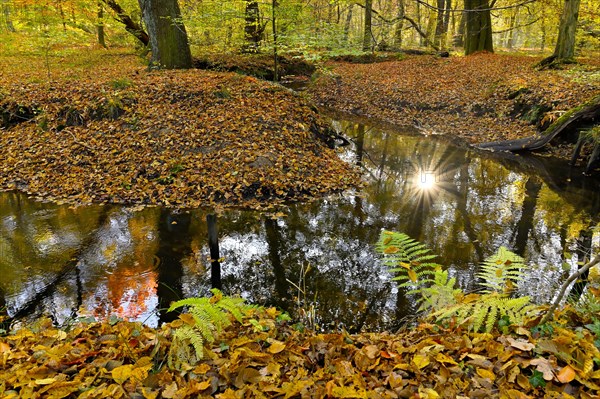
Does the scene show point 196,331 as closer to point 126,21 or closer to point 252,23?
point 252,23

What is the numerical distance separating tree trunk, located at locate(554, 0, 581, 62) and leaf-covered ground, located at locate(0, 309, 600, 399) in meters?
16.0

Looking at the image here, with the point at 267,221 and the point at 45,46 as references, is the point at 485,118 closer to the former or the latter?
the point at 267,221

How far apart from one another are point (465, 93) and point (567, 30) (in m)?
4.27

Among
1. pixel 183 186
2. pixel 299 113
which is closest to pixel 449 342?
pixel 183 186

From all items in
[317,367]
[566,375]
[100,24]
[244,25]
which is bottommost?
[317,367]

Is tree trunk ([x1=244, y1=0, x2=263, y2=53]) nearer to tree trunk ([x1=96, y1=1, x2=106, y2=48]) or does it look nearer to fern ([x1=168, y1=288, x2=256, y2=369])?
tree trunk ([x1=96, y1=1, x2=106, y2=48])

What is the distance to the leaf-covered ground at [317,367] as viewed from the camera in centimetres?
236

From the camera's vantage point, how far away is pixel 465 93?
16141 mm

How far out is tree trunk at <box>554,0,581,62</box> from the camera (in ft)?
47.0

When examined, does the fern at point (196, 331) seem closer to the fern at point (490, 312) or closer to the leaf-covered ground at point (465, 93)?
the fern at point (490, 312)

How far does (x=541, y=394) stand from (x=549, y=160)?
10786 mm

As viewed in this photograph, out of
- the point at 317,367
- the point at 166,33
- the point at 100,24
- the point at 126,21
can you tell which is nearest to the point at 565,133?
the point at 317,367

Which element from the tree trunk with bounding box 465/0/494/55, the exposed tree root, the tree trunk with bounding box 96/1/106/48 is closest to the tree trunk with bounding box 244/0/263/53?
the tree trunk with bounding box 96/1/106/48

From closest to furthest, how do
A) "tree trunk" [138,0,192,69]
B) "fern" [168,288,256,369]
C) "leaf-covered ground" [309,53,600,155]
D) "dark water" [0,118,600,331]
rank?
"fern" [168,288,256,369], "dark water" [0,118,600,331], "tree trunk" [138,0,192,69], "leaf-covered ground" [309,53,600,155]
